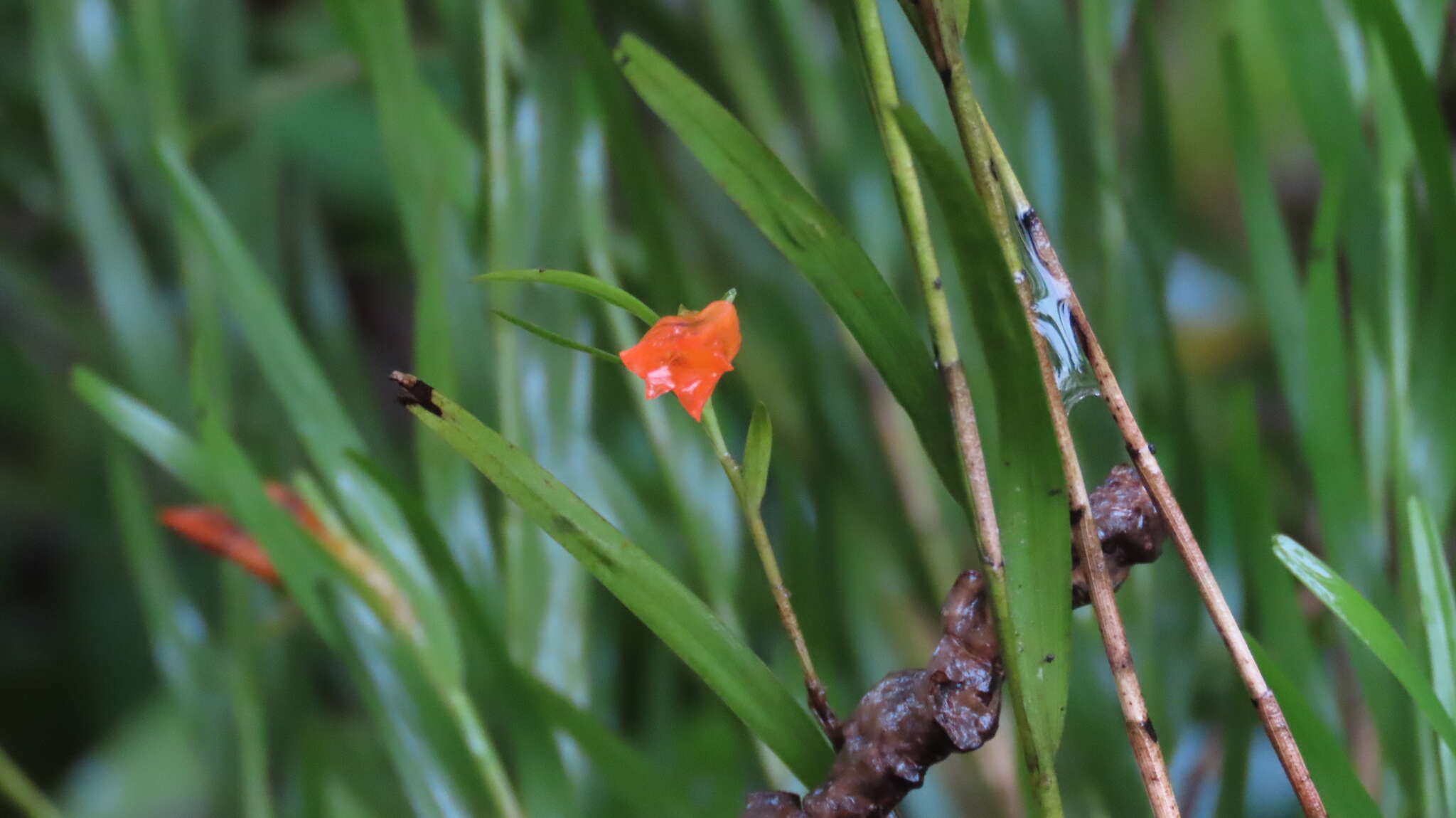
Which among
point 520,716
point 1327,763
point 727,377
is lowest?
point 1327,763

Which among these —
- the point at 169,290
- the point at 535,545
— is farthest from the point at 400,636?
the point at 169,290

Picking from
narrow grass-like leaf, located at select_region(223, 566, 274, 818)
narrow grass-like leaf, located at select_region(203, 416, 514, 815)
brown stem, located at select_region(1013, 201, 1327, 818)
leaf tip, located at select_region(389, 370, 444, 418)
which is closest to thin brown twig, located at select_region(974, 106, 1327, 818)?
brown stem, located at select_region(1013, 201, 1327, 818)

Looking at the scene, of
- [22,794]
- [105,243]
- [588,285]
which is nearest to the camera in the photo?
[588,285]

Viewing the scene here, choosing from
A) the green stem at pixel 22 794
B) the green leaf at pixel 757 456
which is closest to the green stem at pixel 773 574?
the green leaf at pixel 757 456

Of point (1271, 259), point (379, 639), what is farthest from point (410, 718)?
point (1271, 259)

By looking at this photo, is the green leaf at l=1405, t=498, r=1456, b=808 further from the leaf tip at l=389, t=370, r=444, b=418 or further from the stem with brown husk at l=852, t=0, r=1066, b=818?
the leaf tip at l=389, t=370, r=444, b=418

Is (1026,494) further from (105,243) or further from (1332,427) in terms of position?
(105,243)

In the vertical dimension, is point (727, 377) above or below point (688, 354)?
above
